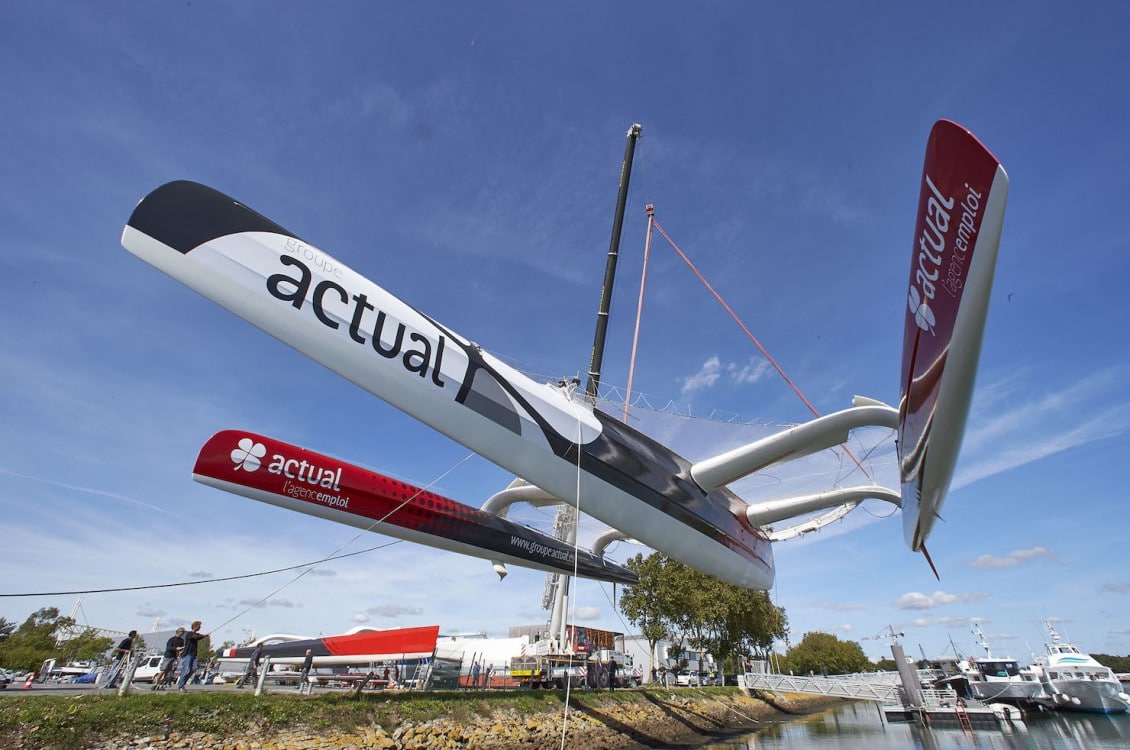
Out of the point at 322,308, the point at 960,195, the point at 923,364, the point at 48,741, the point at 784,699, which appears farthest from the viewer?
the point at 784,699

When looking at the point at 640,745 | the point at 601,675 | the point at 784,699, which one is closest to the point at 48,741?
the point at 640,745

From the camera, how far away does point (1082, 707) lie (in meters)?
25.7

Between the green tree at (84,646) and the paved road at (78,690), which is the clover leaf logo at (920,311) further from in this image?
the green tree at (84,646)

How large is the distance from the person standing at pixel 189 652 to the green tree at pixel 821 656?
239 feet

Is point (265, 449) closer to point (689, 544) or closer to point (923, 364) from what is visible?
point (689, 544)

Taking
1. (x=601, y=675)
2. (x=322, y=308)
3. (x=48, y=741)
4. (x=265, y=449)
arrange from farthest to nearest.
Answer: (x=601, y=675)
(x=265, y=449)
(x=48, y=741)
(x=322, y=308)

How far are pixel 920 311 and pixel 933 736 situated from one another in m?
19.7

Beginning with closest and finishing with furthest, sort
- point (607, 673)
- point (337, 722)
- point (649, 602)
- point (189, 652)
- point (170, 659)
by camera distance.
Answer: point (337, 722) → point (189, 652) → point (170, 659) → point (607, 673) → point (649, 602)

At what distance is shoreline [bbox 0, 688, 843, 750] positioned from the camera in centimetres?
656

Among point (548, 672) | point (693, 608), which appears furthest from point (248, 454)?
point (693, 608)

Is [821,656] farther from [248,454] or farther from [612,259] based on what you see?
[248,454]

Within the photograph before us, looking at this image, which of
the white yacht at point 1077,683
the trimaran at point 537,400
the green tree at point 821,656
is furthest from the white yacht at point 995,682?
the green tree at point 821,656

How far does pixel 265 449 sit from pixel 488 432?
4.38 metres

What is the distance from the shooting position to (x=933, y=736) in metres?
17.0
